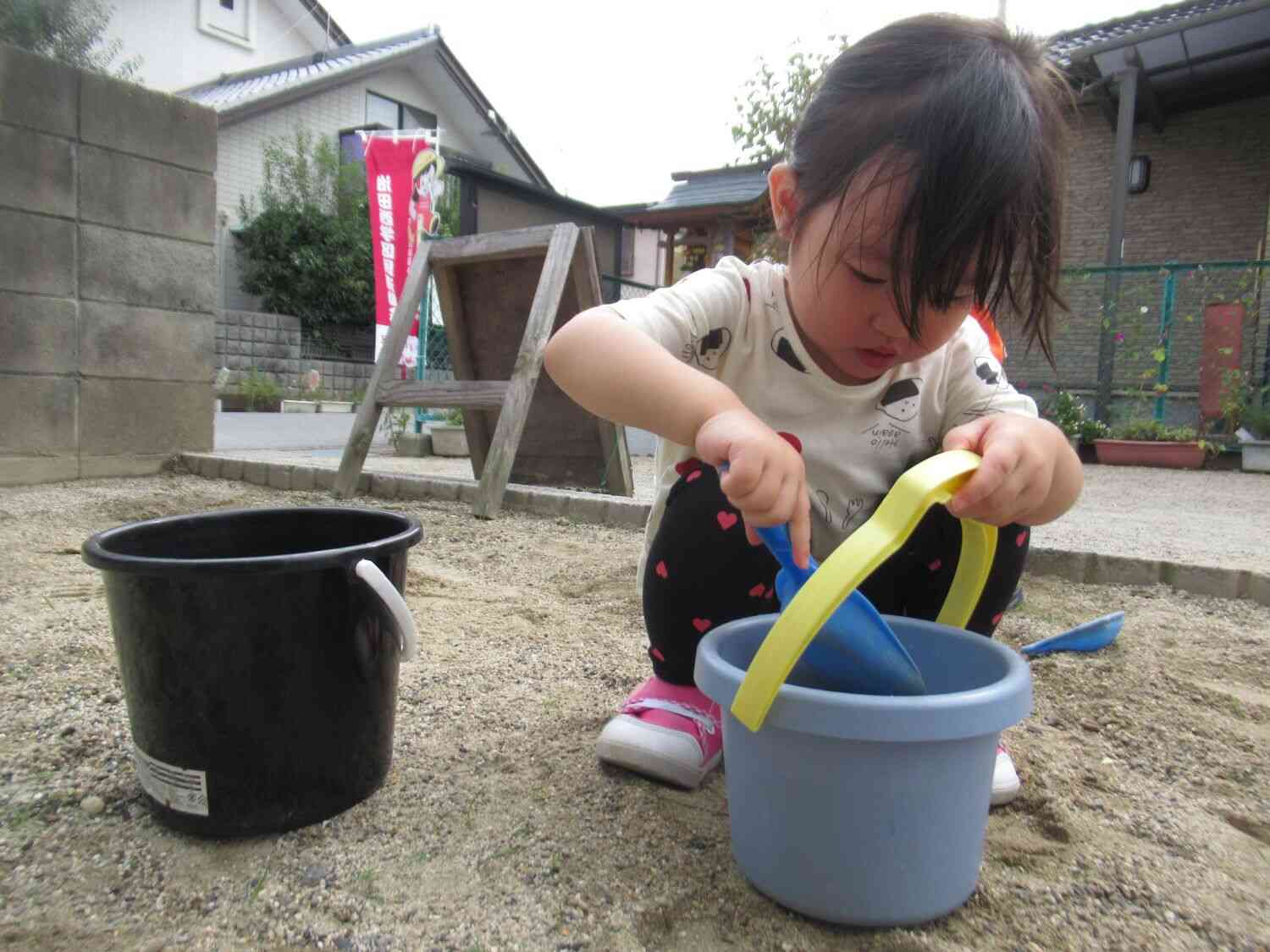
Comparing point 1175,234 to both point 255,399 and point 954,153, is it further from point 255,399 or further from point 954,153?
point 954,153

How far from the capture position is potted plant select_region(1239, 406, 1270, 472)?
4906 mm

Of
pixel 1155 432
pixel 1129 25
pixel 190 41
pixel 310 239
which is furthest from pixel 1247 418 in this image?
pixel 190 41

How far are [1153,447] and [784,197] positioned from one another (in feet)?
16.8

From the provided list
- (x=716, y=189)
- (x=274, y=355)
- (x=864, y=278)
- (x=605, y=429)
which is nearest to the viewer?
(x=864, y=278)

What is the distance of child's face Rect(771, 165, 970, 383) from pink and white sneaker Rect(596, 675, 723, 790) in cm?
46

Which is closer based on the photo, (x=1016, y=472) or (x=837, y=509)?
(x=1016, y=472)

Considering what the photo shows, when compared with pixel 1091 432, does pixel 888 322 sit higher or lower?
higher

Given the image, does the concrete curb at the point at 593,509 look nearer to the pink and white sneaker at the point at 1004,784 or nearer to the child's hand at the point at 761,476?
the pink and white sneaker at the point at 1004,784

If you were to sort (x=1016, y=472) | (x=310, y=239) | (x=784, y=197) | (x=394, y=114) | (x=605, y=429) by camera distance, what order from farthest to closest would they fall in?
(x=394, y=114) → (x=310, y=239) → (x=605, y=429) → (x=784, y=197) → (x=1016, y=472)

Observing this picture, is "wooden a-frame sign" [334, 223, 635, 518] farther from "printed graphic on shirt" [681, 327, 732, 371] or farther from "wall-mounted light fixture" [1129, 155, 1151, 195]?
"wall-mounted light fixture" [1129, 155, 1151, 195]

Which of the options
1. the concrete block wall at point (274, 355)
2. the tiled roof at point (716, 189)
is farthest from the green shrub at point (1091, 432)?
the concrete block wall at point (274, 355)

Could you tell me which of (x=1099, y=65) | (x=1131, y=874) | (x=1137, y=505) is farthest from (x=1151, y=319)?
(x=1131, y=874)

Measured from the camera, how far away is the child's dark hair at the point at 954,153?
84cm

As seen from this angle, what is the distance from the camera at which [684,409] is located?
818 millimetres
